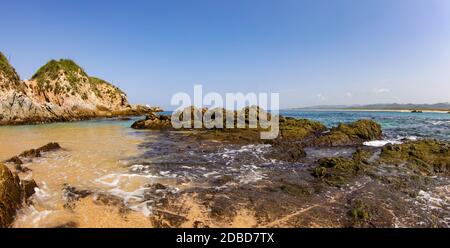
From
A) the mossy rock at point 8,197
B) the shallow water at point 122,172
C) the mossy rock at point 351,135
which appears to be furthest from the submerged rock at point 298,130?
the mossy rock at point 8,197

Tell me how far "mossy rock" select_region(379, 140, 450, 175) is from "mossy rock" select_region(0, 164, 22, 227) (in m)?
15.3

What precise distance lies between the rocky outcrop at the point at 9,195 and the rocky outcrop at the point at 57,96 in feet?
128

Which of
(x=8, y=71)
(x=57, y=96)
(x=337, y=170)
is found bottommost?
(x=337, y=170)

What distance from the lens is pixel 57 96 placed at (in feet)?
175

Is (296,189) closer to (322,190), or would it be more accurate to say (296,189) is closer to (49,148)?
(322,190)

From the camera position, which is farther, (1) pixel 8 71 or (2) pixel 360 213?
(1) pixel 8 71

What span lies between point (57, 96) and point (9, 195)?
2094 inches

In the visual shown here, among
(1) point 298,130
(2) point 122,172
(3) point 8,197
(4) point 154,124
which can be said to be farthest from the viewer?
(4) point 154,124

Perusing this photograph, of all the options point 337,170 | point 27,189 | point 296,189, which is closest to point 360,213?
point 296,189

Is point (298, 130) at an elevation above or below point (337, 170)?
above

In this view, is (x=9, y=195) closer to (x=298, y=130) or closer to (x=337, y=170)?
(x=337, y=170)

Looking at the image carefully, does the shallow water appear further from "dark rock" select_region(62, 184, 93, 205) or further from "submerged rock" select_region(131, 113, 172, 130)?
"submerged rock" select_region(131, 113, 172, 130)

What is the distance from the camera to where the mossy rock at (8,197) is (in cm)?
690

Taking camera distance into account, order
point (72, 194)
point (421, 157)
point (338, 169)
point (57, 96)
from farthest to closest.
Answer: point (57, 96) < point (421, 157) < point (338, 169) < point (72, 194)
